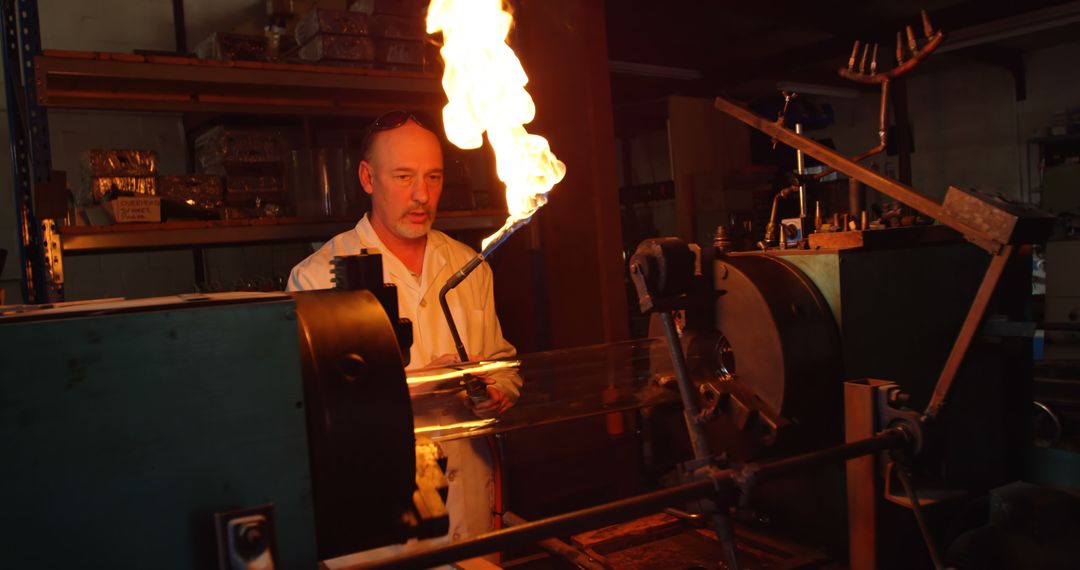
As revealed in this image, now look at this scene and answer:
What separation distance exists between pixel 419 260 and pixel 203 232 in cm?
85

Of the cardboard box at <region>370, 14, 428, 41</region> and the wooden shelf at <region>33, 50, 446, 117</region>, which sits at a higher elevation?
the cardboard box at <region>370, 14, 428, 41</region>

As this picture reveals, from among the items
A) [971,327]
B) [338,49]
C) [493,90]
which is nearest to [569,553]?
[971,327]

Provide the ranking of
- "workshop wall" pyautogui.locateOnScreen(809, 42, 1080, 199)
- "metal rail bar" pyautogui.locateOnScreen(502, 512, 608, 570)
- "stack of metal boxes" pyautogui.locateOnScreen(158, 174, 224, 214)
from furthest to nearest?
1. "workshop wall" pyautogui.locateOnScreen(809, 42, 1080, 199)
2. "stack of metal boxes" pyautogui.locateOnScreen(158, 174, 224, 214)
3. "metal rail bar" pyautogui.locateOnScreen(502, 512, 608, 570)

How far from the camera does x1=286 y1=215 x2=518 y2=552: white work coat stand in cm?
236

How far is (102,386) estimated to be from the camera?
0.76m

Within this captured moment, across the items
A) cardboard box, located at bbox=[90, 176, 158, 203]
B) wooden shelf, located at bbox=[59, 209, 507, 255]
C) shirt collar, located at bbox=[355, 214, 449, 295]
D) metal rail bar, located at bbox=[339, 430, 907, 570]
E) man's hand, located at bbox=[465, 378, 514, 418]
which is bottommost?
metal rail bar, located at bbox=[339, 430, 907, 570]

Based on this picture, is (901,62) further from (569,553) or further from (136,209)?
(136,209)

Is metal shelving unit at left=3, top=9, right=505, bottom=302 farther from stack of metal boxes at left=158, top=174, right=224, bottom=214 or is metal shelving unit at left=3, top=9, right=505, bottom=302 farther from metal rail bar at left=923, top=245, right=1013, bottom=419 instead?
metal rail bar at left=923, top=245, right=1013, bottom=419

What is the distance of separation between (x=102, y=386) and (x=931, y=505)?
129cm

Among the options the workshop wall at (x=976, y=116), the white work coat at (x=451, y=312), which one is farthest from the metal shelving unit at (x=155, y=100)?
the workshop wall at (x=976, y=116)

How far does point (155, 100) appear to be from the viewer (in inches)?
115

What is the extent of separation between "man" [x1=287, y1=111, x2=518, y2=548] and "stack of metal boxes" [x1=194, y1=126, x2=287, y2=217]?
0.67 meters

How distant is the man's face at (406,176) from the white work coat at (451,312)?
115 millimetres

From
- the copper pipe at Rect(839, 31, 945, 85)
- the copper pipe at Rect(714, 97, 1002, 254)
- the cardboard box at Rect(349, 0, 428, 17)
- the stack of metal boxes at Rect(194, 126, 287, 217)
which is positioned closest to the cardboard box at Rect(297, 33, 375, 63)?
the cardboard box at Rect(349, 0, 428, 17)
